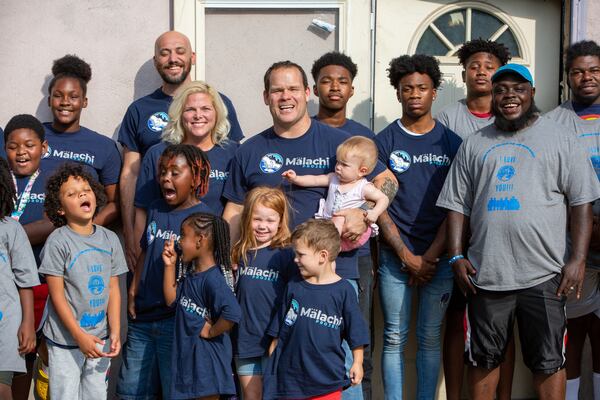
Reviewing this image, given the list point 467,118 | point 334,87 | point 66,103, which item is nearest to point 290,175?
point 334,87

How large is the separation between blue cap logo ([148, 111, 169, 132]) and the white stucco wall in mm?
625

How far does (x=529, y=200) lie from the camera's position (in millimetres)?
4793

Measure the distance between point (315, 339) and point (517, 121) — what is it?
177 centimetres

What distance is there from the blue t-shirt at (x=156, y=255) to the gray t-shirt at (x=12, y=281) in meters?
0.61

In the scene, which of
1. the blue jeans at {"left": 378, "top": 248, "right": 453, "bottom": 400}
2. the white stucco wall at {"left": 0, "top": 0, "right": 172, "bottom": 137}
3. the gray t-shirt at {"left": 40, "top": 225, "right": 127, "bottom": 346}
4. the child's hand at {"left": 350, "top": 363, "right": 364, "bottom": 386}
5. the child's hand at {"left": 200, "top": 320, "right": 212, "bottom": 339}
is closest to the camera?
the child's hand at {"left": 350, "top": 363, "right": 364, "bottom": 386}

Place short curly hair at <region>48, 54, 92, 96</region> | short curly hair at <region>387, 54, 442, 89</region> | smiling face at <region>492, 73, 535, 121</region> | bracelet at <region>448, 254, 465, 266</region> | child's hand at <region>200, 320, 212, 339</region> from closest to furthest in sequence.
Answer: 1. child's hand at <region>200, 320, 212, 339</region>
2. smiling face at <region>492, 73, 535, 121</region>
3. bracelet at <region>448, 254, 465, 266</region>
4. short curly hair at <region>387, 54, 442, 89</region>
5. short curly hair at <region>48, 54, 92, 96</region>

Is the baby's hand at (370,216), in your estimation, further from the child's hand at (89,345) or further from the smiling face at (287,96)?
the child's hand at (89,345)

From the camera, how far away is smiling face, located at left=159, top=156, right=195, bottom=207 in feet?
15.6

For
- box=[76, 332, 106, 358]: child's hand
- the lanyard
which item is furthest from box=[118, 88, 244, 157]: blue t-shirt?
box=[76, 332, 106, 358]: child's hand

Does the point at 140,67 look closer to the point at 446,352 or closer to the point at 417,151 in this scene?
the point at 417,151

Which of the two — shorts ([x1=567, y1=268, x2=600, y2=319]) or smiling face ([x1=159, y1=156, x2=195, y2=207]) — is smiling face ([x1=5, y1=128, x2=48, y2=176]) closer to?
smiling face ([x1=159, y1=156, x2=195, y2=207])

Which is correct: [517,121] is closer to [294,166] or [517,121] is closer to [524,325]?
[524,325]

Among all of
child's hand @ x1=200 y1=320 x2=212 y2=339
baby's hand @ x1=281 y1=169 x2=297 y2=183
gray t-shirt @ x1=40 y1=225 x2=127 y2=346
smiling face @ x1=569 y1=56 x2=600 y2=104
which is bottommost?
child's hand @ x1=200 y1=320 x2=212 y2=339

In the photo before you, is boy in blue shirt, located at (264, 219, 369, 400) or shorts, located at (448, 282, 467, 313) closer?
boy in blue shirt, located at (264, 219, 369, 400)
